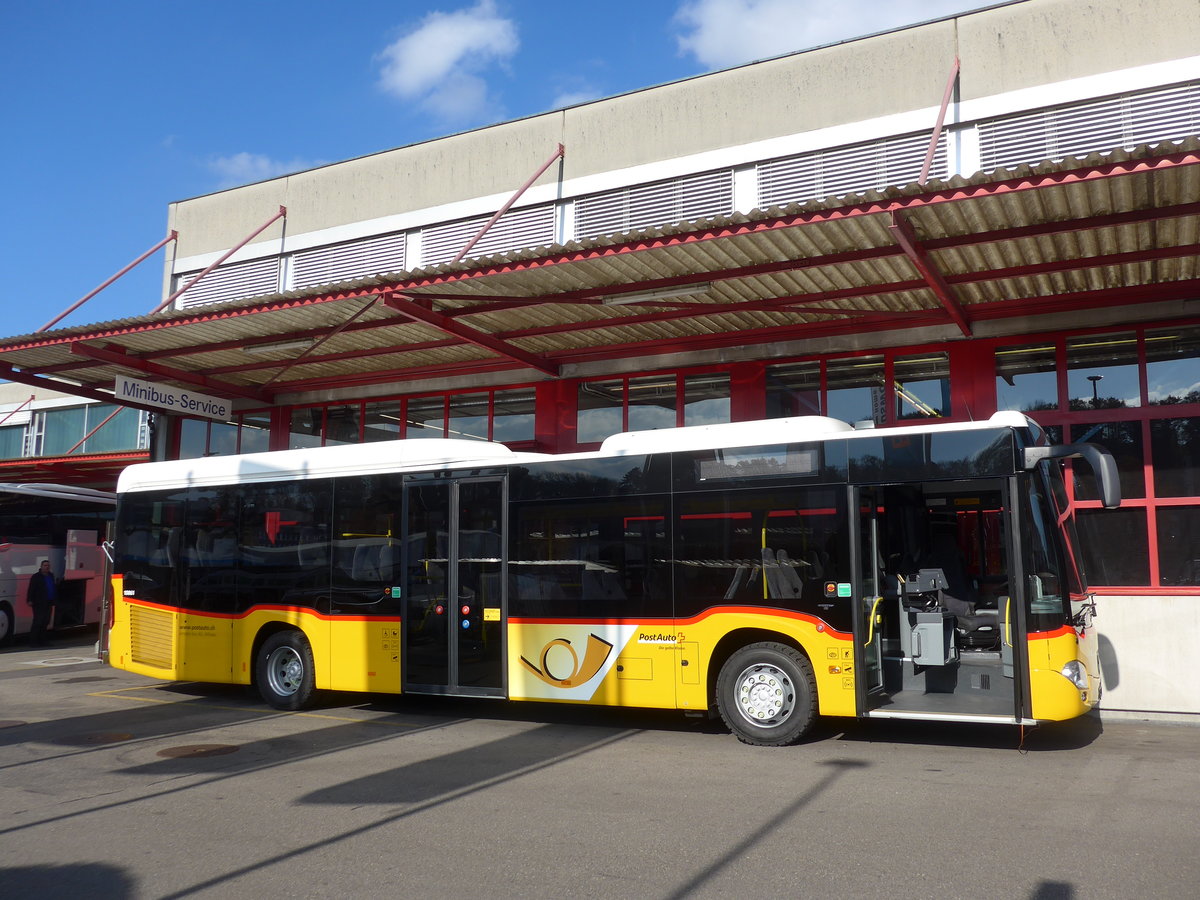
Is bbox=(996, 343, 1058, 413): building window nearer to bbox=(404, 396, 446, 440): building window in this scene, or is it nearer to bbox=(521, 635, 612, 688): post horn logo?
bbox=(521, 635, 612, 688): post horn logo

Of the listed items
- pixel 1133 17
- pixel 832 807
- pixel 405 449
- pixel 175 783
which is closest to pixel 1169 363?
pixel 1133 17

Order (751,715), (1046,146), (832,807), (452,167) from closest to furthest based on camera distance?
(832,807)
(751,715)
(1046,146)
(452,167)

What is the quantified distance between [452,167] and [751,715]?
42.2 ft

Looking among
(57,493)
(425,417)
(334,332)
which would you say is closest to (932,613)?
(334,332)

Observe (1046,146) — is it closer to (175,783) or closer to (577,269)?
(577,269)

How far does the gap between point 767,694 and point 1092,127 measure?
953 centimetres

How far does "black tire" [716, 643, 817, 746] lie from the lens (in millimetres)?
9188

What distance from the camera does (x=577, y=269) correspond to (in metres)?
11.6

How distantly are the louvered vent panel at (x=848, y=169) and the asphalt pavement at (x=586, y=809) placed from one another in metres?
8.17

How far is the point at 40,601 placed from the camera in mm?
20781

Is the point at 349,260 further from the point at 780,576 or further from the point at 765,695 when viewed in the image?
the point at 765,695

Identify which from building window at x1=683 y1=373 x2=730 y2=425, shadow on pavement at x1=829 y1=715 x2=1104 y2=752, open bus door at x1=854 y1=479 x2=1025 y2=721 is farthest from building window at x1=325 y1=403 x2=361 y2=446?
open bus door at x1=854 y1=479 x2=1025 y2=721

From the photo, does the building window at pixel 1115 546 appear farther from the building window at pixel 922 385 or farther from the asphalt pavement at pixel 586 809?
the building window at pixel 922 385

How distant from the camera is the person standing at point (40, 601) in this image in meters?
20.7
